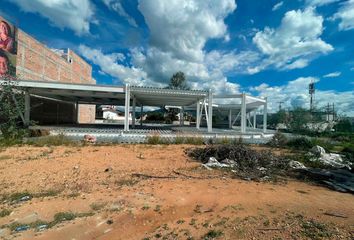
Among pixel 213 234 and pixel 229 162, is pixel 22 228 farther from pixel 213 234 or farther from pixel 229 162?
pixel 229 162

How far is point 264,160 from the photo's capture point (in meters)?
8.59

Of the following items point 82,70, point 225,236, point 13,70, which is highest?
point 82,70

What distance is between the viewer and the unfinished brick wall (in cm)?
2228

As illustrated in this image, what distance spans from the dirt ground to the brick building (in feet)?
48.6

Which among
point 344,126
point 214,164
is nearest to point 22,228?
point 214,164

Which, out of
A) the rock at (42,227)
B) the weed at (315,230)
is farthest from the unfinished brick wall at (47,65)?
the weed at (315,230)

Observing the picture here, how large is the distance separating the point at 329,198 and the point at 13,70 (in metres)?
24.7

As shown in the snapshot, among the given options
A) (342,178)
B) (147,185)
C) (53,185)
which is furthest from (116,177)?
(342,178)

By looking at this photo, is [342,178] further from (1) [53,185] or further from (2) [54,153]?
(2) [54,153]

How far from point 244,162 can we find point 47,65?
89.2 feet

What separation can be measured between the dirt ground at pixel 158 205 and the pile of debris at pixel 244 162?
2.24 feet

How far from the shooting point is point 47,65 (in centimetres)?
2705

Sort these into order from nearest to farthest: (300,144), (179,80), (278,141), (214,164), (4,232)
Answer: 1. (4,232)
2. (214,164)
3. (300,144)
4. (278,141)
5. (179,80)

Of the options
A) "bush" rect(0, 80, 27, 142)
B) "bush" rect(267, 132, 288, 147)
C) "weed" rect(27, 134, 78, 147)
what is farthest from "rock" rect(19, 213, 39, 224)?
"bush" rect(267, 132, 288, 147)
